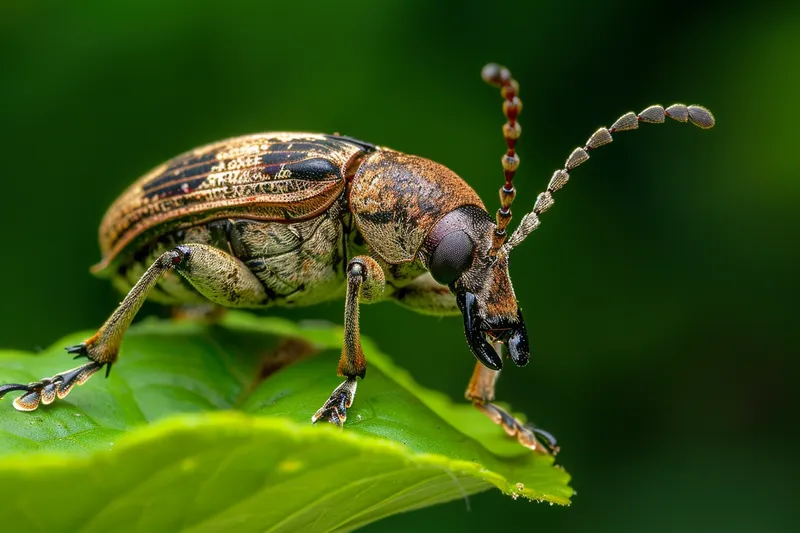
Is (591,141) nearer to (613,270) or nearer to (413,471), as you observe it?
(413,471)

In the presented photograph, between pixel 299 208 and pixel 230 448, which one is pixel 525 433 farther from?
pixel 230 448

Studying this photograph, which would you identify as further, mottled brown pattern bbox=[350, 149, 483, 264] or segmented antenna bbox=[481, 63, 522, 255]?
mottled brown pattern bbox=[350, 149, 483, 264]

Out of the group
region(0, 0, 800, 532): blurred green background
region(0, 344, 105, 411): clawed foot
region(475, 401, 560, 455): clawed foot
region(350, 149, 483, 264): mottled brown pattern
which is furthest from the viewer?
region(0, 0, 800, 532): blurred green background

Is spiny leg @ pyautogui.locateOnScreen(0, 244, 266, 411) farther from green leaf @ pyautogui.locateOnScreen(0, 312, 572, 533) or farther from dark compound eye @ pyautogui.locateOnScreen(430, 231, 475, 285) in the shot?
dark compound eye @ pyautogui.locateOnScreen(430, 231, 475, 285)

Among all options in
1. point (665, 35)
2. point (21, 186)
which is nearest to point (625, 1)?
point (665, 35)

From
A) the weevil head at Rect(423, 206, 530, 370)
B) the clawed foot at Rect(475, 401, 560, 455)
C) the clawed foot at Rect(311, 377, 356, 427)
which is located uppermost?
the weevil head at Rect(423, 206, 530, 370)

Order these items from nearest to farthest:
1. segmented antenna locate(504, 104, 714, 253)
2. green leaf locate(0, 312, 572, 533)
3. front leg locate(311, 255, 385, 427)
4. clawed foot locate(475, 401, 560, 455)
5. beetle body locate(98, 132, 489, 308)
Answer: green leaf locate(0, 312, 572, 533) < front leg locate(311, 255, 385, 427) < segmented antenna locate(504, 104, 714, 253) < clawed foot locate(475, 401, 560, 455) < beetle body locate(98, 132, 489, 308)

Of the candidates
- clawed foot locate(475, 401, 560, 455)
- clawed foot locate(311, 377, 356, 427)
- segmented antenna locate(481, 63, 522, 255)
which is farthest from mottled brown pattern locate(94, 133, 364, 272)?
clawed foot locate(475, 401, 560, 455)
